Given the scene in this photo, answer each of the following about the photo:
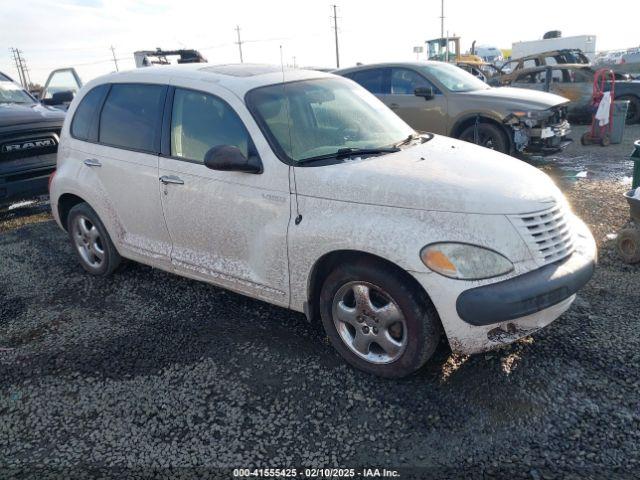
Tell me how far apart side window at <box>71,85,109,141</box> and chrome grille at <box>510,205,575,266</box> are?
11.6ft

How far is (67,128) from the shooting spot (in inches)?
182

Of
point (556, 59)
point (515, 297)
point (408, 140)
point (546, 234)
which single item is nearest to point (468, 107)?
point (408, 140)

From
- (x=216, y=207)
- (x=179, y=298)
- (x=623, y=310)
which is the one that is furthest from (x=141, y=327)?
(x=623, y=310)

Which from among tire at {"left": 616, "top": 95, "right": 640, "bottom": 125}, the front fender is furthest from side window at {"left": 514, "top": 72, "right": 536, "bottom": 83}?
the front fender

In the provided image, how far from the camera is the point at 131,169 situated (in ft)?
13.1

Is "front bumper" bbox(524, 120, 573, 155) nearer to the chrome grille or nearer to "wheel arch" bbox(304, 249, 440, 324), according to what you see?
the chrome grille

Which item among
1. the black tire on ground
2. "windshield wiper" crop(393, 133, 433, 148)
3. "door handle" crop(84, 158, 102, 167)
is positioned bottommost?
the black tire on ground

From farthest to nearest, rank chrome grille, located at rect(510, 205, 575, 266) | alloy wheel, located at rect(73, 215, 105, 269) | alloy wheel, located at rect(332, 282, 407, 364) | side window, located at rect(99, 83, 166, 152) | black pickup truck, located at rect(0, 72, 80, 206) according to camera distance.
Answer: black pickup truck, located at rect(0, 72, 80, 206)
alloy wheel, located at rect(73, 215, 105, 269)
side window, located at rect(99, 83, 166, 152)
alloy wheel, located at rect(332, 282, 407, 364)
chrome grille, located at rect(510, 205, 575, 266)

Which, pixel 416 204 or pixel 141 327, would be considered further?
pixel 141 327

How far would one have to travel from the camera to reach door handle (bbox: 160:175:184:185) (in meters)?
3.65

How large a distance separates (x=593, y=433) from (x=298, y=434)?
1.50m

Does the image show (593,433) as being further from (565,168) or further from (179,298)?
(565,168)

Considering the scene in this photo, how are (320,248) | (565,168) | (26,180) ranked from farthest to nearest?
1. (565,168)
2. (26,180)
3. (320,248)

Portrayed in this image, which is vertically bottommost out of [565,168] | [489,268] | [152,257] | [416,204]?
[565,168]
